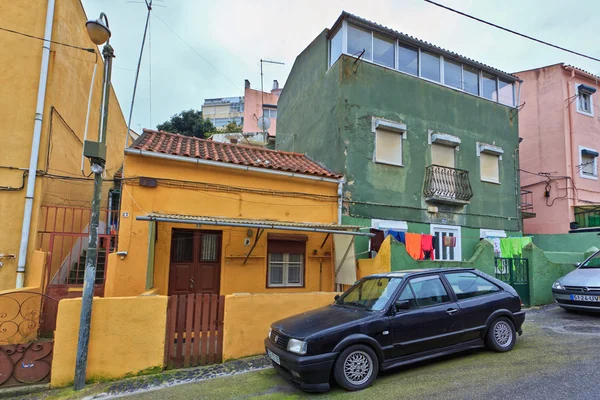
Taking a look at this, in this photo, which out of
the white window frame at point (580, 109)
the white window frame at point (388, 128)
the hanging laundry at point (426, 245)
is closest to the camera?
the hanging laundry at point (426, 245)

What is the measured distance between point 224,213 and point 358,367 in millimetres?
5433

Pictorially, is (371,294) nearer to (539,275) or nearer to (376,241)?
(376,241)

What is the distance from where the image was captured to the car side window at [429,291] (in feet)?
17.8

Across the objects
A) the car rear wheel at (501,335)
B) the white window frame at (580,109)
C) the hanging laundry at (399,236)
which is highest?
the white window frame at (580,109)

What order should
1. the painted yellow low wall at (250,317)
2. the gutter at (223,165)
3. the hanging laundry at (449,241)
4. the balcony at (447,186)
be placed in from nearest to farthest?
the painted yellow low wall at (250,317), the gutter at (223,165), the hanging laundry at (449,241), the balcony at (447,186)

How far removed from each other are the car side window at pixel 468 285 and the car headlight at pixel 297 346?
2.76 m

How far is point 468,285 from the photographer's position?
19.4 feet

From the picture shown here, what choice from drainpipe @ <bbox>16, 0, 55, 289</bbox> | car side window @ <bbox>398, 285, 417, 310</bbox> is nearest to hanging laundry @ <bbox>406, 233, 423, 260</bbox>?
car side window @ <bbox>398, 285, 417, 310</bbox>

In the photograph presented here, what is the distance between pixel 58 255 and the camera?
932 cm

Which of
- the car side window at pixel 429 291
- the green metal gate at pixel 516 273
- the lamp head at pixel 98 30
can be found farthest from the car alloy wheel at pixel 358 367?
the green metal gate at pixel 516 273

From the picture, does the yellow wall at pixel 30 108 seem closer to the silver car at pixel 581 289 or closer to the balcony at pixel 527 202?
the silver car at pixel 581 289

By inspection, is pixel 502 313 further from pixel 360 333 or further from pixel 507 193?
pixel 507 193

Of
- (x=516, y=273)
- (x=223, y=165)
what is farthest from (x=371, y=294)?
(x=516, y=273)

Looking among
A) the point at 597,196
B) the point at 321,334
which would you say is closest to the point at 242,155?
the point at 321,334
